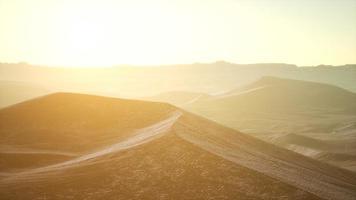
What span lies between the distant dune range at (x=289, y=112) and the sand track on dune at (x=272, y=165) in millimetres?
23327

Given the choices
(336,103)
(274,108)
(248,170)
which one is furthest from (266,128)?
(248,170)

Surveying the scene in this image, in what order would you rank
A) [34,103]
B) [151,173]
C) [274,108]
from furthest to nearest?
[274,108], [34,103], [151,173]

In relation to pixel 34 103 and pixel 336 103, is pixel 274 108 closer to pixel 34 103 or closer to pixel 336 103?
pixel 336 103

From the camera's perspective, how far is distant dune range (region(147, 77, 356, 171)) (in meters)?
50.6

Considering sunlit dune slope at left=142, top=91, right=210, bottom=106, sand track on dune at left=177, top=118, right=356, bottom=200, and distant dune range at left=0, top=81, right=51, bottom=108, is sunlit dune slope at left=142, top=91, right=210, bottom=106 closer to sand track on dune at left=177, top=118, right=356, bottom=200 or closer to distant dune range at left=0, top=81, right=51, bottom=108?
distant dune range at left=0, top=81, right=51, bottom=108

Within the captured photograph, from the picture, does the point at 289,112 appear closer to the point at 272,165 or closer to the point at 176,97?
the point at 176,97

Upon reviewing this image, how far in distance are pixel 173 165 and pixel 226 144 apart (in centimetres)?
615

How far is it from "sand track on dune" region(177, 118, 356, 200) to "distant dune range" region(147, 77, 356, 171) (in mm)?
23327

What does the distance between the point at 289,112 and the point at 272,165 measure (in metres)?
68.6

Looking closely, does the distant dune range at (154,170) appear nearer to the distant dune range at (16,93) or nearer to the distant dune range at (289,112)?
the distant dune range at (289,112)

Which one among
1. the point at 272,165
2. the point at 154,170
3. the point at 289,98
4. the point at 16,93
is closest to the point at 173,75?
the point at 16,93

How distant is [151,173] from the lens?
44.1 ft

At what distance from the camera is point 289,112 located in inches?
3273

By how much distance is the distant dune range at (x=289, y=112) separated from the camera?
50.6 m
